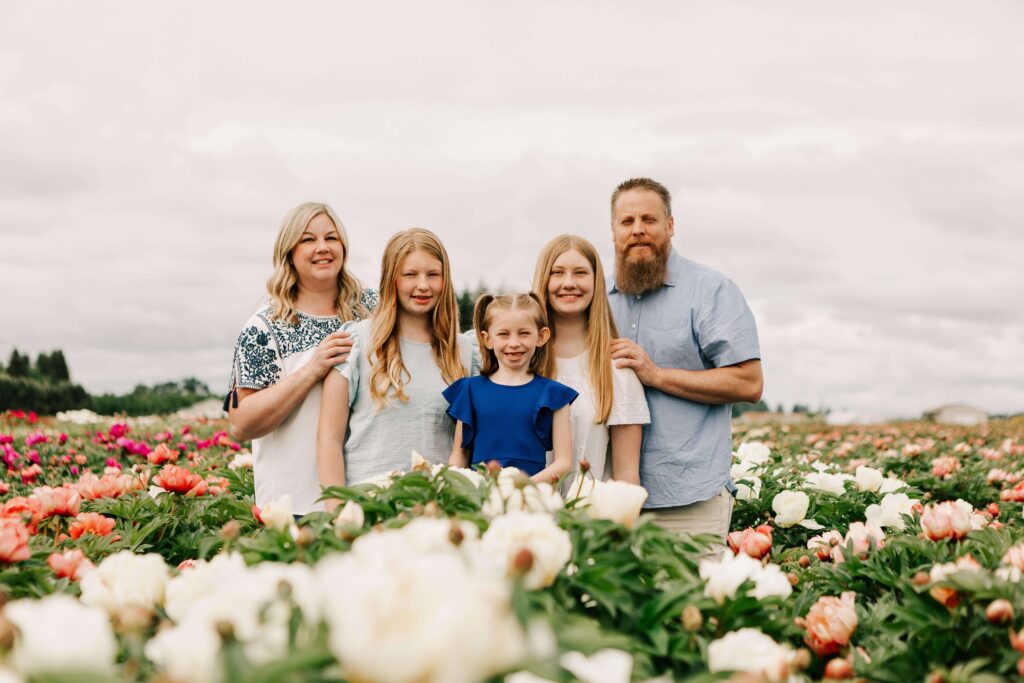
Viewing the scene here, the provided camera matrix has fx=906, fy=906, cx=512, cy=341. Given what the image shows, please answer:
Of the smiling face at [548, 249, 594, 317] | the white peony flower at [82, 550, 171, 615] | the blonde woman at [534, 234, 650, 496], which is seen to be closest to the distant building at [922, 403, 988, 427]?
the blonde woman at [534, 234, 650, 496]

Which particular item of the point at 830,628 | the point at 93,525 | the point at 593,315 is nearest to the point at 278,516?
the point at 830,628

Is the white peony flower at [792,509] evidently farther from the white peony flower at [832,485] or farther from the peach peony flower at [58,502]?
the peach peony flower at [58,502]

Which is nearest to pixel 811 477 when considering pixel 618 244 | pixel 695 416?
pixel 695 416

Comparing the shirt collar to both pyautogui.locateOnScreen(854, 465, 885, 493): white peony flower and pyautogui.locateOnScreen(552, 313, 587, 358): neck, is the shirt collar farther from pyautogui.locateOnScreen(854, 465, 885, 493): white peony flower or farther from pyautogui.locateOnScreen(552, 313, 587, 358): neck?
pyautogui.locateOnScreen(854, 465, 885, 493): white peony flower

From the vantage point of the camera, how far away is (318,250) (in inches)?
156

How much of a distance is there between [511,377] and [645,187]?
1.16 meters

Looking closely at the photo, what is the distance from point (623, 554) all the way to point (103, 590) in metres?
1.03

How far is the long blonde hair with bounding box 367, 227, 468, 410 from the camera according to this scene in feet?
12.3

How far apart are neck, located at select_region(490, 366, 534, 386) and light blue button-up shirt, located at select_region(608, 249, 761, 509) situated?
620mm

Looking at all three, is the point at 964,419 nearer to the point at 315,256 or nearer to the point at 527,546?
the point at 315,256

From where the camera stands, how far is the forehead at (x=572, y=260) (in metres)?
3.90

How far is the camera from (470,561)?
145 centimetres

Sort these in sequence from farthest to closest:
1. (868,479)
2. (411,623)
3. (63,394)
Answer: (63,394)
(868,479)
(411,623)

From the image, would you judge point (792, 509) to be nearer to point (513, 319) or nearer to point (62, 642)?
point (513, 319)
